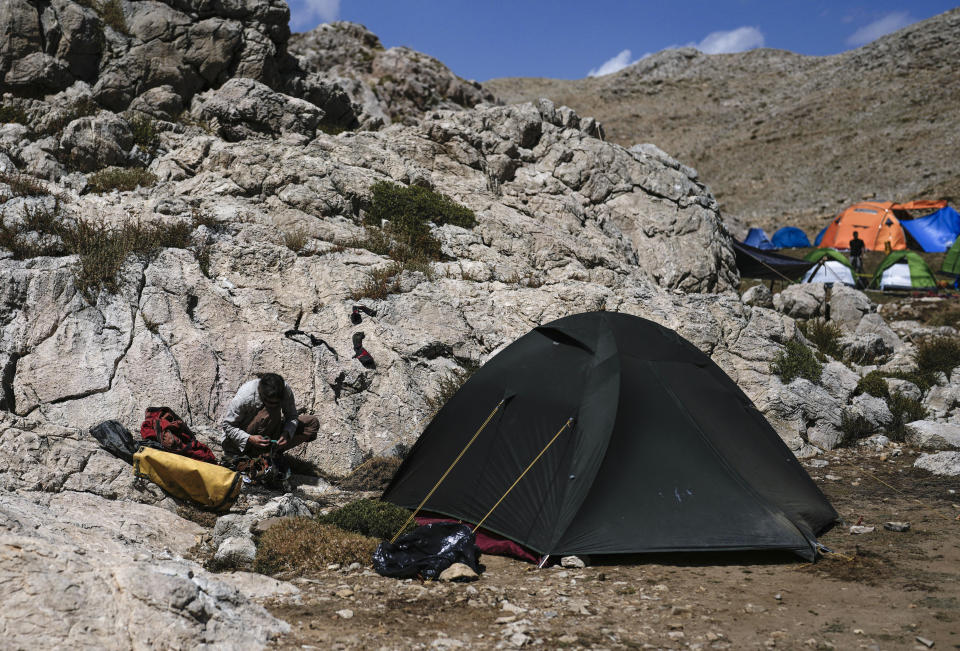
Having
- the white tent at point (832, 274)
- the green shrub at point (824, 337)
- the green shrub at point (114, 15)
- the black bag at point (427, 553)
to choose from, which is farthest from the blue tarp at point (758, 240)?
the black bag at point (427, 553)

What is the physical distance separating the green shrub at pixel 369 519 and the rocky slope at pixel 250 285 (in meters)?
0.60

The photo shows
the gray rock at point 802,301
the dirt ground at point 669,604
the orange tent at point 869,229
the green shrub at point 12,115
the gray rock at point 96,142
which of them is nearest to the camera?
the dirt ground at point 669,604

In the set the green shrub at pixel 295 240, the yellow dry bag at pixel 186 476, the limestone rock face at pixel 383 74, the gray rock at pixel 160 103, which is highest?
the limestone rock face at pixel 383 74

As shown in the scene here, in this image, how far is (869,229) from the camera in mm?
31375

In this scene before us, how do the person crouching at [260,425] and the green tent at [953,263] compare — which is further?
the green tent at [953,263]

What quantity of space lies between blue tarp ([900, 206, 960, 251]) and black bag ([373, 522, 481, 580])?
3402 centimetres

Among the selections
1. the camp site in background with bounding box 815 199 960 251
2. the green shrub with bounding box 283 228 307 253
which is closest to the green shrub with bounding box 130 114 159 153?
the green shrub with bounding box 283 228 307 253

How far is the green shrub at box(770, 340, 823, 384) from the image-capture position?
1073 cm

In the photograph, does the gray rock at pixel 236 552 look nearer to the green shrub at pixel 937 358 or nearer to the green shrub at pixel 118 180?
the green shrub at pixel 118 180

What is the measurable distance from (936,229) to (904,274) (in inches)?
409

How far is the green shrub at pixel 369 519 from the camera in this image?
6.02 metres

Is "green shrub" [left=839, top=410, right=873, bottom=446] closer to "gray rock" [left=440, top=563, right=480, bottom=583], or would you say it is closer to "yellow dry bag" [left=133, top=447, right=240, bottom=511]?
"gray rock" [left=440, top=563, right=480, bottom=583]

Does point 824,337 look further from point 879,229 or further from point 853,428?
point 879,229

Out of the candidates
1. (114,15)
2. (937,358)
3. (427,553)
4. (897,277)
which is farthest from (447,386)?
(897,277)
